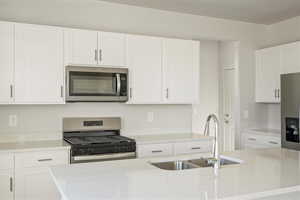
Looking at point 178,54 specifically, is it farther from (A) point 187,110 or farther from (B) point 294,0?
(B) point 294,0

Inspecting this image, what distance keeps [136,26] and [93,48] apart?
33.3 inches

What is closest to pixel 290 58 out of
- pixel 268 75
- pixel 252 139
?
pixel 268 75

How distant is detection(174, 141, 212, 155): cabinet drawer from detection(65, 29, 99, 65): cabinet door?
4.71ft

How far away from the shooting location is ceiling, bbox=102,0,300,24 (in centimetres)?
385

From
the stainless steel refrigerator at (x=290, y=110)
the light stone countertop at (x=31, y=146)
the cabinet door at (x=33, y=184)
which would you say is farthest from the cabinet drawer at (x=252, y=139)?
the cabinet door at (x=33, y=184)

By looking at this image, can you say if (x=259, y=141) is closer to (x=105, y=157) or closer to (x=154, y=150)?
(x=154, y=150)

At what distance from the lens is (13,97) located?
3121 millimetres

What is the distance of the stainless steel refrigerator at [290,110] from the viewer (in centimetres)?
375

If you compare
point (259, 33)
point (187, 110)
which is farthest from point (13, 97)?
point (259, 33)

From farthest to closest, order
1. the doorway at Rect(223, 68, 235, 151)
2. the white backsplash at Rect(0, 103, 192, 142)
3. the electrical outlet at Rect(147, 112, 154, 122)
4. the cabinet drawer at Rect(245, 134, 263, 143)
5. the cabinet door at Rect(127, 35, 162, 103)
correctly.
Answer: the doorway at Rect(223, 68, 235, 151)
the cabinet drawer at Rect(245, 134, 263, 143)
the electrical outlet at Rect(147, 112, 154, 122)
the cabinet door at Rect(127, 35, 162, 103)
the white backsplash at Rect(0, 103, 192, 142)

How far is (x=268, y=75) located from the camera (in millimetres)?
4707

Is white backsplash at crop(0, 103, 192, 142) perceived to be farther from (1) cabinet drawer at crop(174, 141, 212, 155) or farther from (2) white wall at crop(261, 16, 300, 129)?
(2) white wall at crop(261, 16, 300, 129)

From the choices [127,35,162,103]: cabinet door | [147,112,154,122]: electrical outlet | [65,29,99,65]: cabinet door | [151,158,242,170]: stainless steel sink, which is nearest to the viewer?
[151,158,242,170]: stainless steel sink

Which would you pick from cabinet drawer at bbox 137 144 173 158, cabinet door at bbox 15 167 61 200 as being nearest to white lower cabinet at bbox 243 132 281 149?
cabinet drawer at bbox 137 144 173 158
